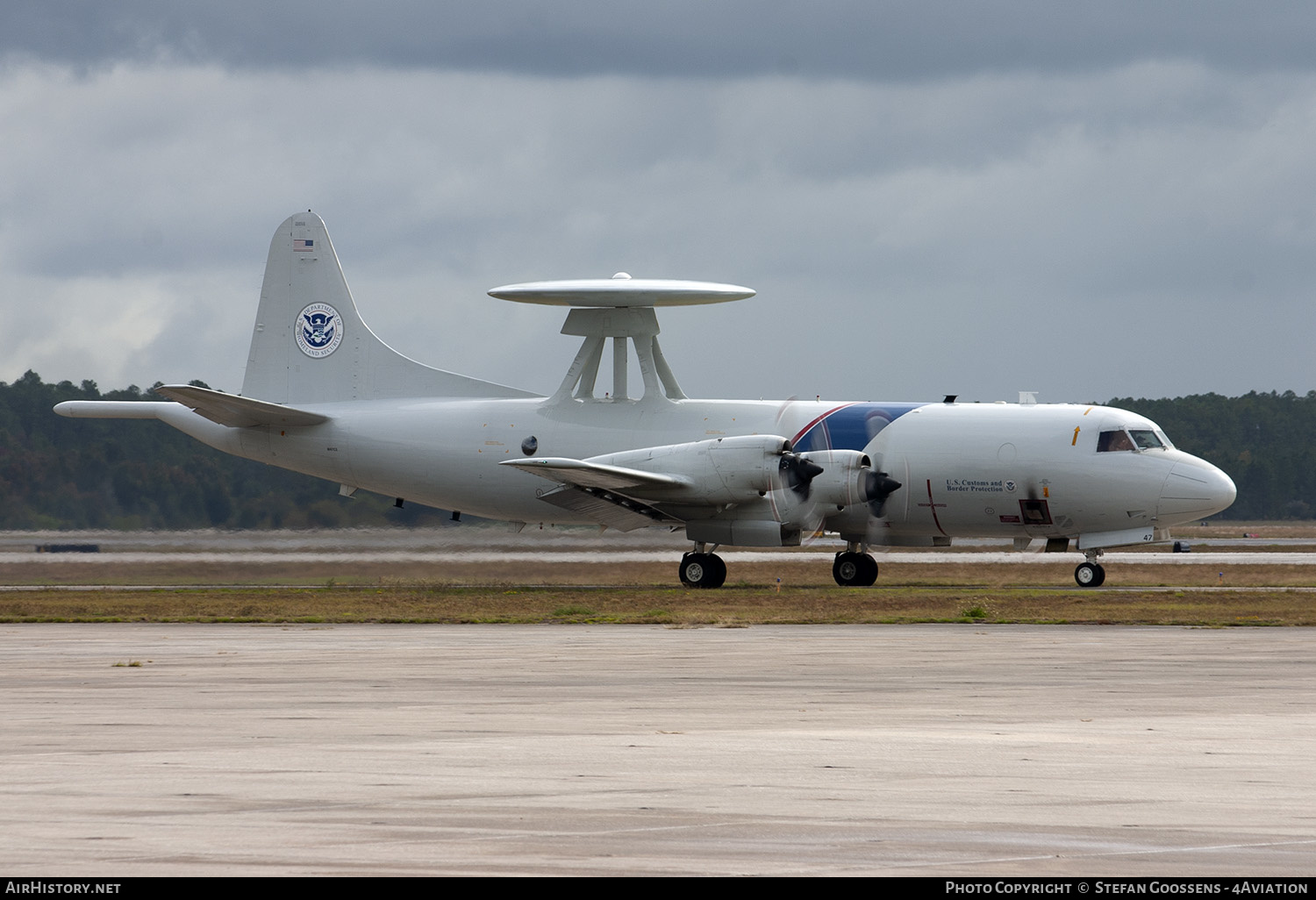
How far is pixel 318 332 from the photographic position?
41.4 meters

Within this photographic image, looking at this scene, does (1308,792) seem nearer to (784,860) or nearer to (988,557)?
(784,860)

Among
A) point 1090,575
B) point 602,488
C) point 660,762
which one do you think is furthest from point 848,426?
point 660,762

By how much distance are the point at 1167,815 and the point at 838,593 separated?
24879 mm

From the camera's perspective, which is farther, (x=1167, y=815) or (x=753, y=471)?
(x=753, y=471)

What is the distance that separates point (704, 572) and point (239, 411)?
12.4 meters

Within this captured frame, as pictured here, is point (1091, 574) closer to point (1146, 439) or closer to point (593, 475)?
point (1146, 439)

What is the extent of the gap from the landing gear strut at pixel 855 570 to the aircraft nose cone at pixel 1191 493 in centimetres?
690

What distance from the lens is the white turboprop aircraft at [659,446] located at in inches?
1363

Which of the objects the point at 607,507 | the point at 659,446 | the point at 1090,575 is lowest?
the point at 1090,575

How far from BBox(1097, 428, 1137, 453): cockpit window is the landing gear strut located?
6.14m

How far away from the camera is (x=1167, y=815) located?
876 centimetres

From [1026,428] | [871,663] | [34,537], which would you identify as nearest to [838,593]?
[1026,428]
